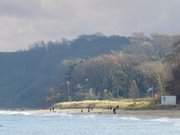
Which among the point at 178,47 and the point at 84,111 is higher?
the point at 178,47

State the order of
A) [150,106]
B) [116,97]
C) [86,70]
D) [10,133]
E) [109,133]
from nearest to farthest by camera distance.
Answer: [109,133] → [10,133] → [150,106] → [116,97] → [86,70]

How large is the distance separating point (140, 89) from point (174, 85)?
48.4 meters

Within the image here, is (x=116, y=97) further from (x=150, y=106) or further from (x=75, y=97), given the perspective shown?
(x=150, y=106)

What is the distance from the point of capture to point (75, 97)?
196m

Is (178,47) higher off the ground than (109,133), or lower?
higher

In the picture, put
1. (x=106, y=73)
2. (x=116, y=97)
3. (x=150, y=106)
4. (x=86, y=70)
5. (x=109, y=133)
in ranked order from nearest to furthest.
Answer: (x=109, y=133)
(x=150, y=106)
(x=116, y=97)
(x=106, y=73)
(x=86, y=70)

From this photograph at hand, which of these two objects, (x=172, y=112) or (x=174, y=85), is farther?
(x=174, y=85)

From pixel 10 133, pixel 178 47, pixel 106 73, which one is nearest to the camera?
pixel 10 133

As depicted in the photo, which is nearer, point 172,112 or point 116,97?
point 172,112

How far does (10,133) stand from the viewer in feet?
238

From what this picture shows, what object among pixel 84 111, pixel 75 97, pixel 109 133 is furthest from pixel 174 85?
pixel 75 97

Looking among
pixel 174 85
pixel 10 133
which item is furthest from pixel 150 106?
pixel 10 133

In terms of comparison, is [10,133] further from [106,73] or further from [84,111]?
[106,73]

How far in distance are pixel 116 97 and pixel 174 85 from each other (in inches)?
1858
